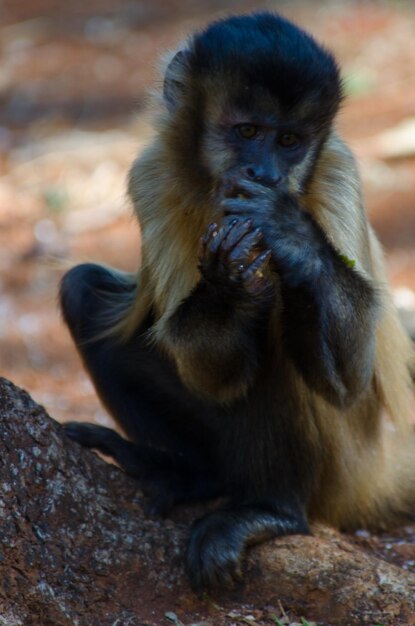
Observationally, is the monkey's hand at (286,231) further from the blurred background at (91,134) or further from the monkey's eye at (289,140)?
the blurred background at (91,134)

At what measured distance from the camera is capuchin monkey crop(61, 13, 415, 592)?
132 inches

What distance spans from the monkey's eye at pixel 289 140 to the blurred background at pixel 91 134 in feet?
2.57

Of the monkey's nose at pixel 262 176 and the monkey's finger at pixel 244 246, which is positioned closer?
the monkey's finger at pixel 244 246

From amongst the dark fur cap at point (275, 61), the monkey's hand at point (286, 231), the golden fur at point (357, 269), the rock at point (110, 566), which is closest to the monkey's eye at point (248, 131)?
the dark fur cap at point (275, 61)

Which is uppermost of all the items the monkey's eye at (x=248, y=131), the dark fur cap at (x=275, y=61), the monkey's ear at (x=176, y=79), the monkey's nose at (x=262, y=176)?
the monkey's ear at (x=176, y=79)

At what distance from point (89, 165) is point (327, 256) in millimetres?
5955

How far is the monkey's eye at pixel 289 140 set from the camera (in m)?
3.63

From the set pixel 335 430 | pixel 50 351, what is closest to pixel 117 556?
pixel 335 430

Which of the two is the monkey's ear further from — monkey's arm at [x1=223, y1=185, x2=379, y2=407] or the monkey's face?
monkey's arm at [x1=223, y1=185, x2=379, y2=407]

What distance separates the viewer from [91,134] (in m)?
9.75

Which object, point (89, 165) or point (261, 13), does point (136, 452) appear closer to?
point (261, 13)

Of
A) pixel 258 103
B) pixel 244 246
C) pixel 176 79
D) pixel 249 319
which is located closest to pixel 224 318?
pixel 249 319

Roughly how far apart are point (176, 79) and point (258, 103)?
47cm

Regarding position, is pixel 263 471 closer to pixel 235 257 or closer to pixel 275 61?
pixel 235 257
